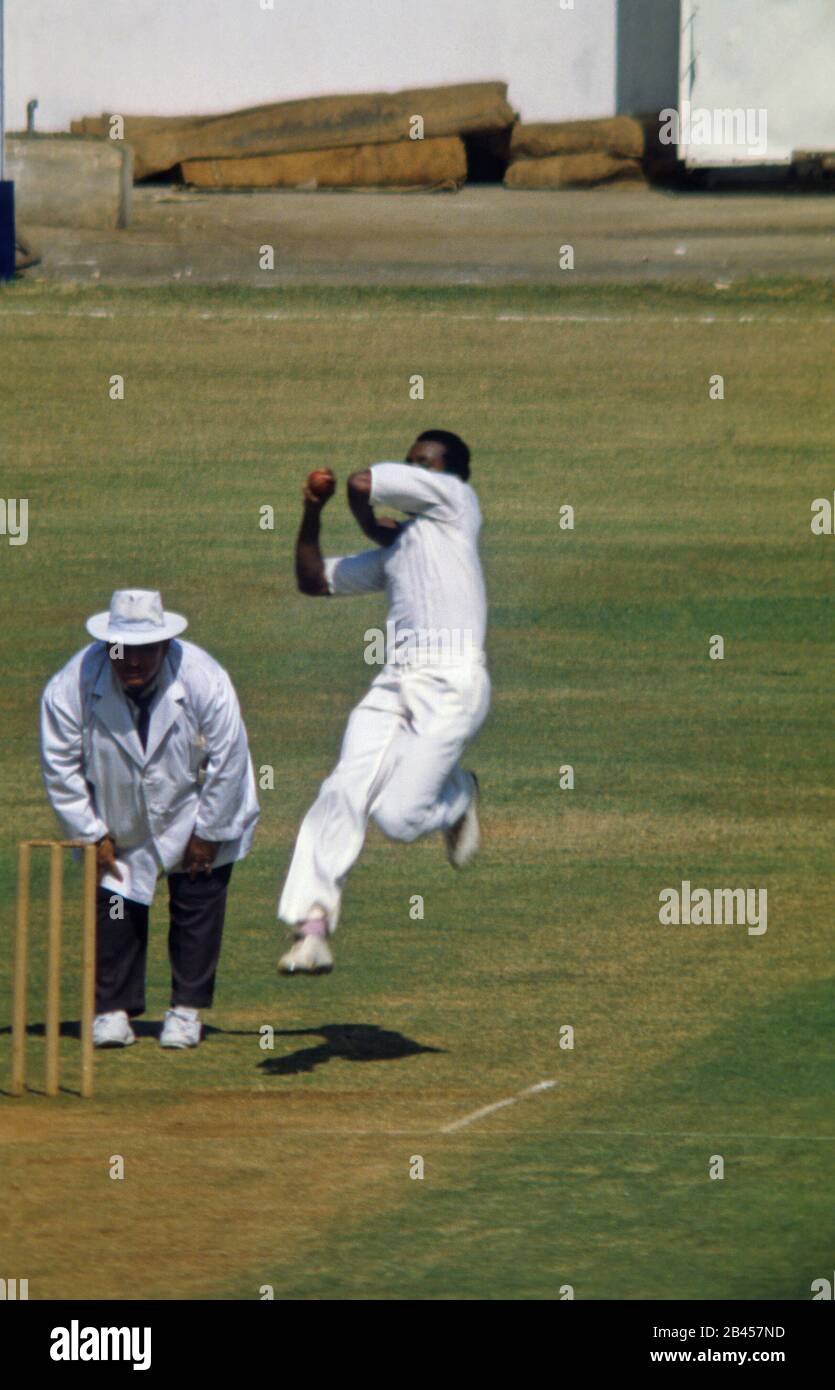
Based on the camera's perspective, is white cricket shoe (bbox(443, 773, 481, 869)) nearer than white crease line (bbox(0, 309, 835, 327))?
Yes

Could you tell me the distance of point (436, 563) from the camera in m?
10.1

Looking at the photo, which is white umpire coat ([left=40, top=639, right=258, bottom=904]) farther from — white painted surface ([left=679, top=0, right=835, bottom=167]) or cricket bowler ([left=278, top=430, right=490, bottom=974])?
white painted surface ([left=679, top=0, right=835, bottom=167])

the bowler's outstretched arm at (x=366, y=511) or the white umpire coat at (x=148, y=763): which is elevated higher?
the bowler's outstretched arm at (x=366, y=511)

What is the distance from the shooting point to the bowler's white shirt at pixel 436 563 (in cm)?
1002

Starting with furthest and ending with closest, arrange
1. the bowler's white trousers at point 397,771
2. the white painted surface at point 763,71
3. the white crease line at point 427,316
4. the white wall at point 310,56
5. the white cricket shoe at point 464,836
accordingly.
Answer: the white wall at point 310,56 → the white painted surface at point 763,71 → the white crease line at point 427,316 → the white cricket shoe at point 464,836 → the bowler's white trousers at point 397,771

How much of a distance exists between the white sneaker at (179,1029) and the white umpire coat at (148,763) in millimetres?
495

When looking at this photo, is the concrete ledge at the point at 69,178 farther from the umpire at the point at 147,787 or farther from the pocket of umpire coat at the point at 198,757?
the pocket of umpire coat at the point at 198,757

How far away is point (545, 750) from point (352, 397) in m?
7.31

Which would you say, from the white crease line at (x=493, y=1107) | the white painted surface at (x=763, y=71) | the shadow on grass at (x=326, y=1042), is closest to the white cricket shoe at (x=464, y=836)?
the shadow on grass at (x=326, y=1042)

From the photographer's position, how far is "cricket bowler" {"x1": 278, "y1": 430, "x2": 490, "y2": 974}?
386 inches

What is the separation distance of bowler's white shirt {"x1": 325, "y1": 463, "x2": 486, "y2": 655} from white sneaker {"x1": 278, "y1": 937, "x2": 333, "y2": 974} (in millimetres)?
1500

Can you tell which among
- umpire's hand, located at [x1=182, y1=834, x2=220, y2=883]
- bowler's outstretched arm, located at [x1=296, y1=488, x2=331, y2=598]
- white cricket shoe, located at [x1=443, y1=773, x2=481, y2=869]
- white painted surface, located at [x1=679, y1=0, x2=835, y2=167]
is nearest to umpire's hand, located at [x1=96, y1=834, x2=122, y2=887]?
umpire's hand, located at [x1=182, y1=834, x2=220, y2=883]

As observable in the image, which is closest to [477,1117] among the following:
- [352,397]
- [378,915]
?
[378,915]

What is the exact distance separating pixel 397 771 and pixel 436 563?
2.73 ft
